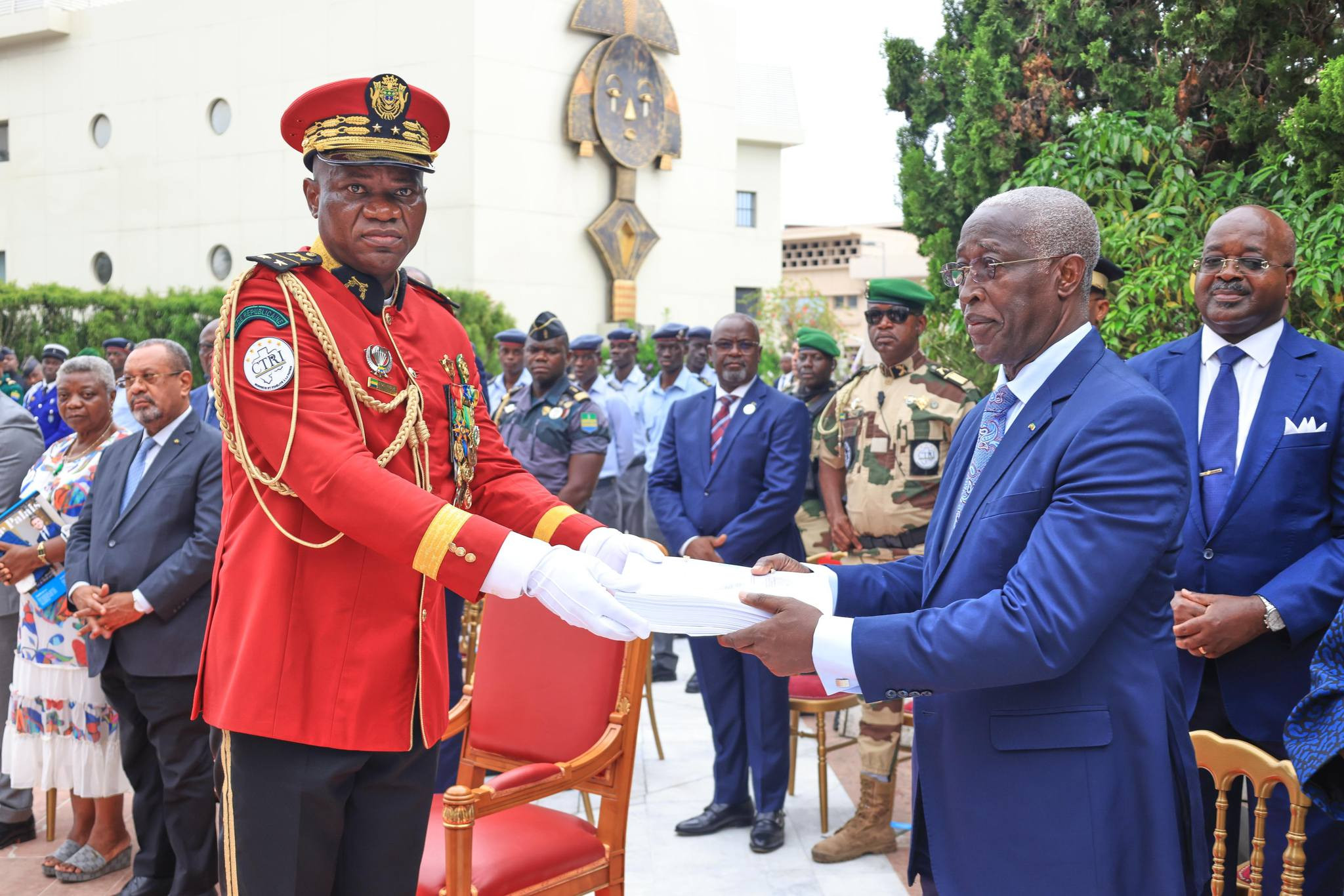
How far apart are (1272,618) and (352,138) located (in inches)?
98.0

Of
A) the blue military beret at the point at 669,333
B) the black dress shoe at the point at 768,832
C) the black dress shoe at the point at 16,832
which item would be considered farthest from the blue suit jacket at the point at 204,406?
the blue military beret at the point at 669,333

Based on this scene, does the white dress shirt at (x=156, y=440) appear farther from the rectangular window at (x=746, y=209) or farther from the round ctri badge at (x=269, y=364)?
the rectangular window at (x=746, y=209)

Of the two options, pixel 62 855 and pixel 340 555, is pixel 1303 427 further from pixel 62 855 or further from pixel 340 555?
pixel 62 855

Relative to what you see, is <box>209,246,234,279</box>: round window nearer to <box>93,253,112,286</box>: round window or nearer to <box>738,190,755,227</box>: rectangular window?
<box>93,253,112,286</box>: round window

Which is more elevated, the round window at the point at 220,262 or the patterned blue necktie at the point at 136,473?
the round window at the point at 220,262

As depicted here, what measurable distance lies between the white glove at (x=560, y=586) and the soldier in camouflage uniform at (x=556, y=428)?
12.2ft

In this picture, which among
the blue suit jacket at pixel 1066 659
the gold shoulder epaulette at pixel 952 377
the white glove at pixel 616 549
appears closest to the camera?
the blue suit jacket at pixel 1066 659

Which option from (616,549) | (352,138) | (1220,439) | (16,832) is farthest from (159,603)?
(1220,439)

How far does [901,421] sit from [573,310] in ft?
56.5

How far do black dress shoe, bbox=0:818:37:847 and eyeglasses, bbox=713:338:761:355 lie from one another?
3555 millimetres

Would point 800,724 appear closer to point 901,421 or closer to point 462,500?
point 901,421

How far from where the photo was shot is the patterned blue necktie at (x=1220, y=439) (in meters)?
3.09

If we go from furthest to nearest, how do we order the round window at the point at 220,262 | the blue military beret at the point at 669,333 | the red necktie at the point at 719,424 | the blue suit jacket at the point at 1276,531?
the round window at the point at 220,262, the blue military beret at the point at 669,333, the red necktie at the point at 719,424, the blue suit jacket at the point at 1276,531

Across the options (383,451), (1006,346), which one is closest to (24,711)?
(383,451)
